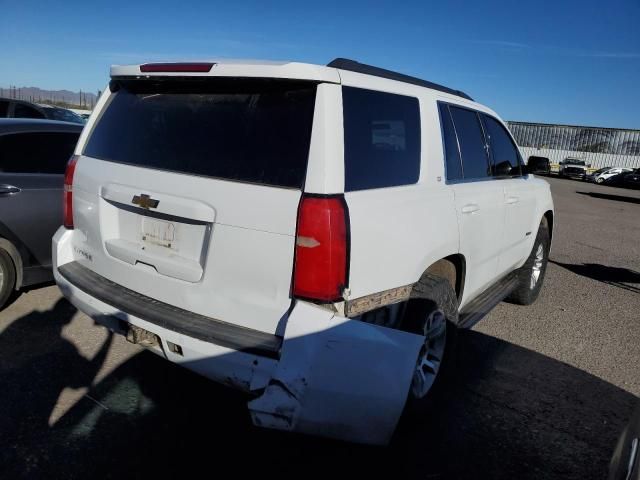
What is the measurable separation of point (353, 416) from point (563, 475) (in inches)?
51.1

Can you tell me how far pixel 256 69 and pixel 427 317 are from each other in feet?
5.06

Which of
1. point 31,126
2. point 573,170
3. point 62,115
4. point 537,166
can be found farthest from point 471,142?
point 573,170

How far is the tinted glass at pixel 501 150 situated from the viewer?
13.5ft

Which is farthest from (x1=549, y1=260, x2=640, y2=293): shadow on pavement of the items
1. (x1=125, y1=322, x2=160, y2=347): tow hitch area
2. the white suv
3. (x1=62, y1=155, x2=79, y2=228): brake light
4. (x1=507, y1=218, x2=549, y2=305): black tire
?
(x1=62, y1=155, x2=79, y2=228): brake light

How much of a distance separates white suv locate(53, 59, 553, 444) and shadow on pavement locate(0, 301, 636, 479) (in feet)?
1.18

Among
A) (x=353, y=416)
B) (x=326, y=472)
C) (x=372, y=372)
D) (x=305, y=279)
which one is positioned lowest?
(x=326, y=472)

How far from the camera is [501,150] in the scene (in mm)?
4352

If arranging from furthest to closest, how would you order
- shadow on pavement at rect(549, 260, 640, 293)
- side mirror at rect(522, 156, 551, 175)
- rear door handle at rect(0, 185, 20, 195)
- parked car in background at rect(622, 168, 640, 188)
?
parked car in background at rect(622, 168, 640, 188)
shadow on pavement at rect(549, 260, 640, 293)
side mirror at rect(522, 156, 551, 175)
rear door handle at rect(0, 185, 20, 195)

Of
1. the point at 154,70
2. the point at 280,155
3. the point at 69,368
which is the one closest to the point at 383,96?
the point at 280,155

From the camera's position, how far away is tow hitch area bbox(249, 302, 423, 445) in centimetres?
210

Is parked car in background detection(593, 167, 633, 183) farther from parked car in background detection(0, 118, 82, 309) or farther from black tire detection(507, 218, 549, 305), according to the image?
parked car in background detection(0, 118, 82, 309)

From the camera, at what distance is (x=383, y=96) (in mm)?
2635

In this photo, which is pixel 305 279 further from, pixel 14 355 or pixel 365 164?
pixel 14 355

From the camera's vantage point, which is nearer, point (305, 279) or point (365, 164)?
point (305, 279)
